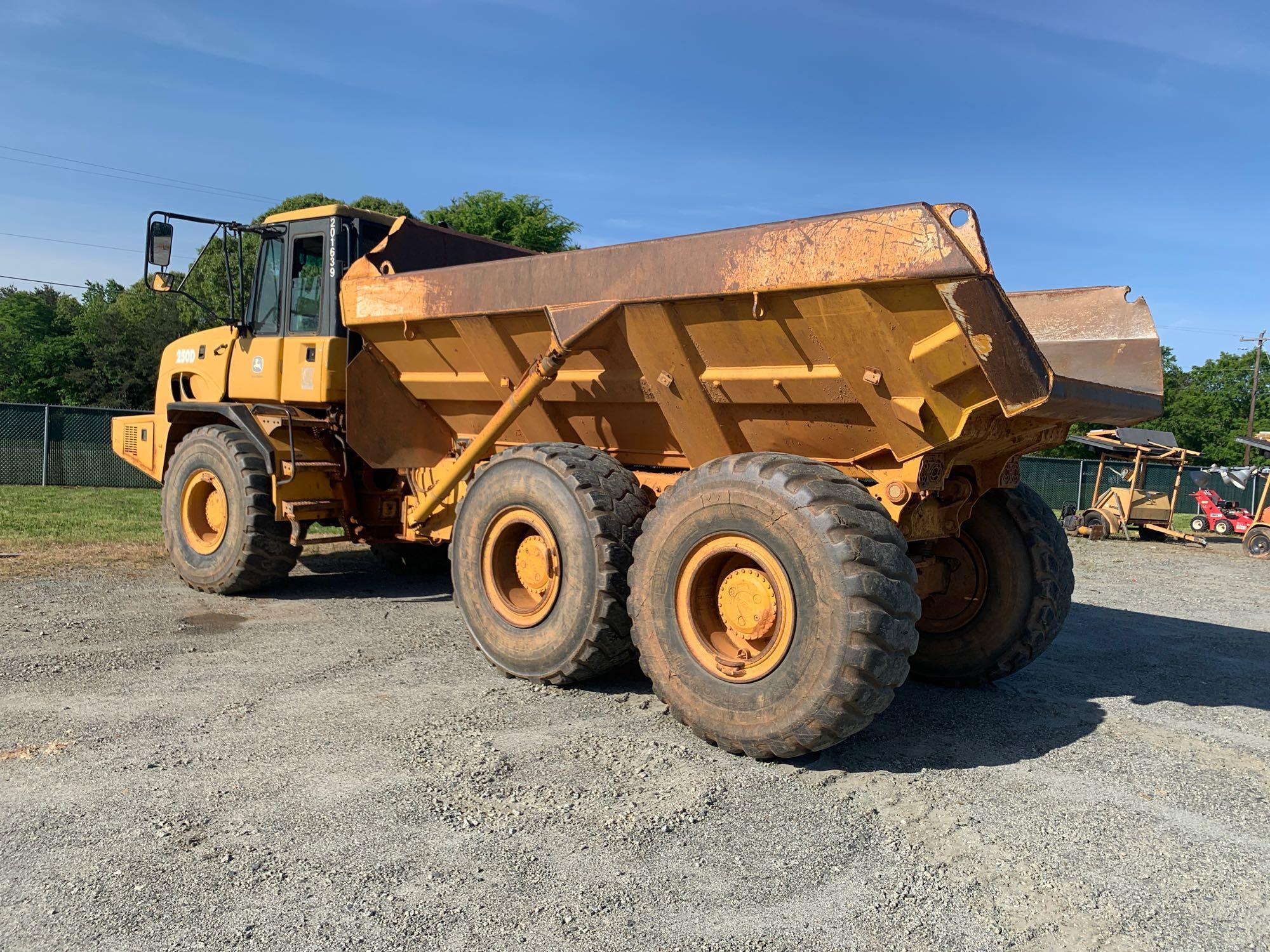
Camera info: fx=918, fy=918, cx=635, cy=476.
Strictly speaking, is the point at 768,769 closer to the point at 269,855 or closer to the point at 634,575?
the point at 634,575

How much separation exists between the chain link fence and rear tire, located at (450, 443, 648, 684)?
617 inches

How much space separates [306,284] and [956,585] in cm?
548

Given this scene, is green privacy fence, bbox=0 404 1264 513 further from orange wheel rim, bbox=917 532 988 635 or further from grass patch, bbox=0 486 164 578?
orange wheel rim, bbox=917 532 988 635

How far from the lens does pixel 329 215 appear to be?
7.30 metres

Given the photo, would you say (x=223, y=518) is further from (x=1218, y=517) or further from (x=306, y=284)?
(x=1218, y=517)

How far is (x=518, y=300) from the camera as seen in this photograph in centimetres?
541

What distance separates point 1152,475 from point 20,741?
28914 mm

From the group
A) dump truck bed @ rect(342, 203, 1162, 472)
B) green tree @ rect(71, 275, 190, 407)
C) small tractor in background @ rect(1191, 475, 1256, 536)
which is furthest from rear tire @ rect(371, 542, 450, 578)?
green tree @ rect(71, 275, 190, 407)

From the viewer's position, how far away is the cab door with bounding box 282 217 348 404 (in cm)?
720

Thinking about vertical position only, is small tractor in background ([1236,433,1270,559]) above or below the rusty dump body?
below

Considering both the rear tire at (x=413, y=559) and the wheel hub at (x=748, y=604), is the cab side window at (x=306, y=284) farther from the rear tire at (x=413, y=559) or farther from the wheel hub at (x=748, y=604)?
the wheel hub at (x=748, y=604)

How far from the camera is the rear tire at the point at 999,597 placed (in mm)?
5137

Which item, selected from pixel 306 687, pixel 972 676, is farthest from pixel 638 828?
pixel 972 676

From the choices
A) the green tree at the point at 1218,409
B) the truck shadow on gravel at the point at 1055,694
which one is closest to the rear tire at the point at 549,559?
the truck shadow on gravel at the point at 1055,694
